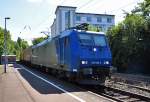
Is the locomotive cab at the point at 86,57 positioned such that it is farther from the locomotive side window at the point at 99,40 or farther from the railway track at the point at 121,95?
the railway track at the point at 121,95

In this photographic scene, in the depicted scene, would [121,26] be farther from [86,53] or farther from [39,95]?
[39,95]

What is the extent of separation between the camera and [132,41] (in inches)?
1330

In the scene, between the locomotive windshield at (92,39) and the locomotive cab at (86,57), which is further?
the locomotive windshield at (92,39)

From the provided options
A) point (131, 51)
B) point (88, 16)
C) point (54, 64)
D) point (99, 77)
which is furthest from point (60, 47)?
point (88, 16)

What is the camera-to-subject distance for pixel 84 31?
19.4 metres

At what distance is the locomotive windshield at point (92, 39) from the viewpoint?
19.1m

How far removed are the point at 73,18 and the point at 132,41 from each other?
190 ft

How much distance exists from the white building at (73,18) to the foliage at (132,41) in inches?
1583

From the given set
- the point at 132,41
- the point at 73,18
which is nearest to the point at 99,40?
the point at 132,41

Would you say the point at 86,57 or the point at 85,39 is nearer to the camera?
the point at 86,57

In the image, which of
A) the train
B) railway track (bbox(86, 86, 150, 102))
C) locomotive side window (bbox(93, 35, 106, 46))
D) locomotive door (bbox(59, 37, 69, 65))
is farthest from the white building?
railway track (bbox(86, 86, 150, 102))

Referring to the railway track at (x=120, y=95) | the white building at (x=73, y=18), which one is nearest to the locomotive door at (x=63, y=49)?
the railway track at (x=120, y=95)

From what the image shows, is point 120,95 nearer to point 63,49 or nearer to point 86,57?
point 86,57

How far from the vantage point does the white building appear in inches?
3466
